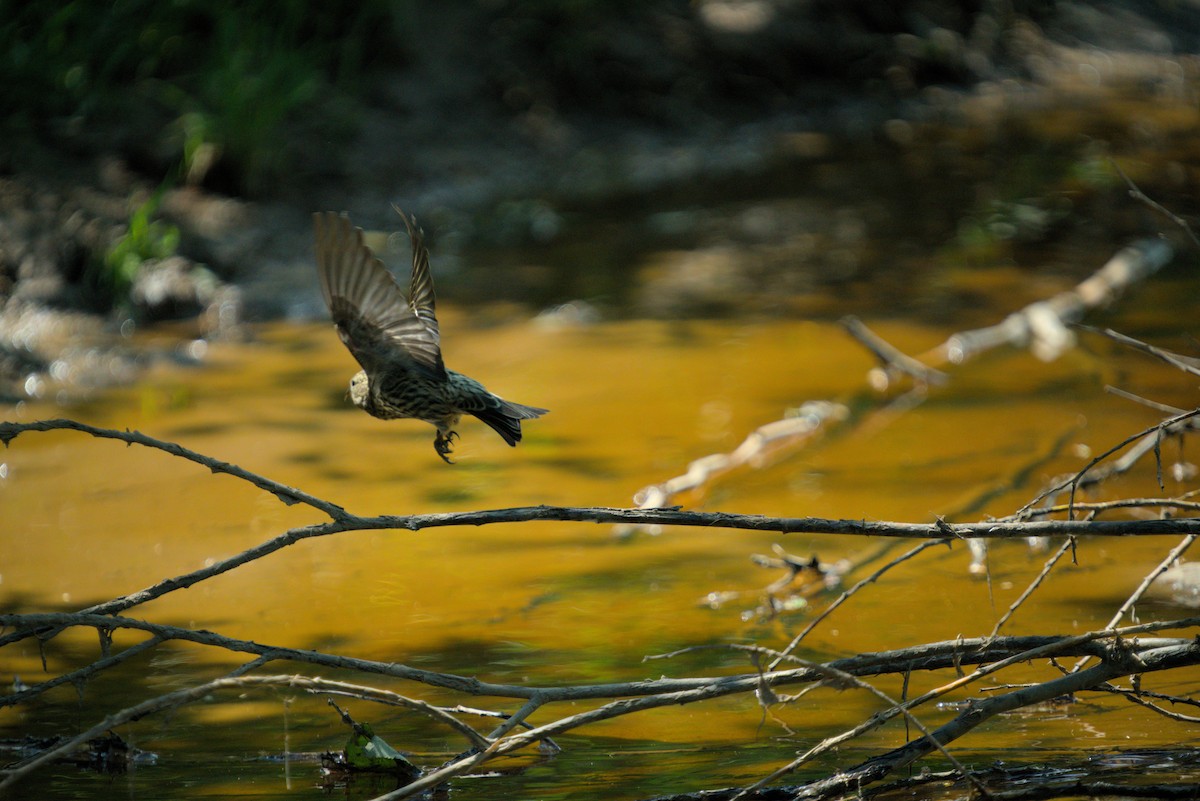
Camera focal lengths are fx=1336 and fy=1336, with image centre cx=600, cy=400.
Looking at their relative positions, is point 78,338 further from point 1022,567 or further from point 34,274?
point 1022,567

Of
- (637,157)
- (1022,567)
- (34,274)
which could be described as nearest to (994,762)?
(1022,567)

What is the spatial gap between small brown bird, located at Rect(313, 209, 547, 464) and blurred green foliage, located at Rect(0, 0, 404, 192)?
5118mm

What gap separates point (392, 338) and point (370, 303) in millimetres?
172

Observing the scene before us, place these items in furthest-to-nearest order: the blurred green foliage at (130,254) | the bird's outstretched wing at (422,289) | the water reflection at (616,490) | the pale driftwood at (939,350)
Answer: the blurred green foliage at (130,254), the pale driftwood at (939,350), the bird's outstretched wing at (422,289), the water reflection at (616,490)

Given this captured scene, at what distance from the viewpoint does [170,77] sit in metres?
9.19

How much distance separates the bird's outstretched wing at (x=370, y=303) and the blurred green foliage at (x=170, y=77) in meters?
5.23

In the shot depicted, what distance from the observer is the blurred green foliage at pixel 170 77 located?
824 cm

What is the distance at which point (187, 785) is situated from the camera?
2881mm

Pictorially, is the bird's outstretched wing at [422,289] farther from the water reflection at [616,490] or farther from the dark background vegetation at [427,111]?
the dark background vegetation at [427,111]

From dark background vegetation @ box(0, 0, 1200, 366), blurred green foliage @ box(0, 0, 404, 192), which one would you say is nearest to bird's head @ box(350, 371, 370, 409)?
dark background vegetation @ box(0, 0, 1200, 366)

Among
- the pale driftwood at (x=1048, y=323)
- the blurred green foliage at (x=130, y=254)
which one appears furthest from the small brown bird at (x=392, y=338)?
the blurred green foliage at (x=130, y=254)

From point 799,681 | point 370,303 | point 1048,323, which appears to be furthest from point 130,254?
point 799,681

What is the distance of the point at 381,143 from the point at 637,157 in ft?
6.83

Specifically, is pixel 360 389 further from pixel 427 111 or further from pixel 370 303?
pixel 427 111
